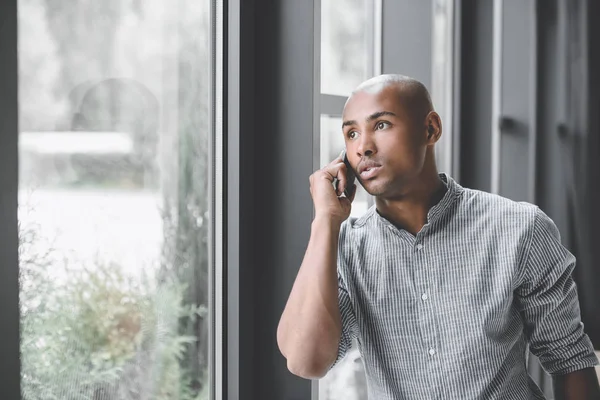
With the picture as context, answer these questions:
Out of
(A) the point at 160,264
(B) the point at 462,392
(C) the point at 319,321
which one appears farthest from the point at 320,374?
(A) the point at 160,264

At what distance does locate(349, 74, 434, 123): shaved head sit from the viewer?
3.73 ft

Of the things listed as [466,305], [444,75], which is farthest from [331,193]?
[444,75]

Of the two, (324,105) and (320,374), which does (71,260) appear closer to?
(320,374)

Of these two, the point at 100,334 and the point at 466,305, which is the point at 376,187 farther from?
the point at 100,334

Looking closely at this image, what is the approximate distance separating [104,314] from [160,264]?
0.17m

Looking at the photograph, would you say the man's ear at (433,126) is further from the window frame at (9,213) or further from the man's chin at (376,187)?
the window frame at (9,213)

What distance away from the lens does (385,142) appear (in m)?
1.12

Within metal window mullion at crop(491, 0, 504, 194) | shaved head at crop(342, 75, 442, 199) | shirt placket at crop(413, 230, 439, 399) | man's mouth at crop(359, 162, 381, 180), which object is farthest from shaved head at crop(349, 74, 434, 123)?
metal window mullion at crop(491, 0, 504, 194)

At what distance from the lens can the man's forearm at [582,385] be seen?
45.3 inches

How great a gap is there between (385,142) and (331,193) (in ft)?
0.51


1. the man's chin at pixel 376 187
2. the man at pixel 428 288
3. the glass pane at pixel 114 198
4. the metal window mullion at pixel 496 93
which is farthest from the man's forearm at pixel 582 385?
the metal window mullion at pixel 496 93

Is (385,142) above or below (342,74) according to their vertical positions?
below

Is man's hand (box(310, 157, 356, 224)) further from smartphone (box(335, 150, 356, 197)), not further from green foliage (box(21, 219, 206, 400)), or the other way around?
green foliage (box(21, 219, 206, 400))

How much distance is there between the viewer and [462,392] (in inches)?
44.4
